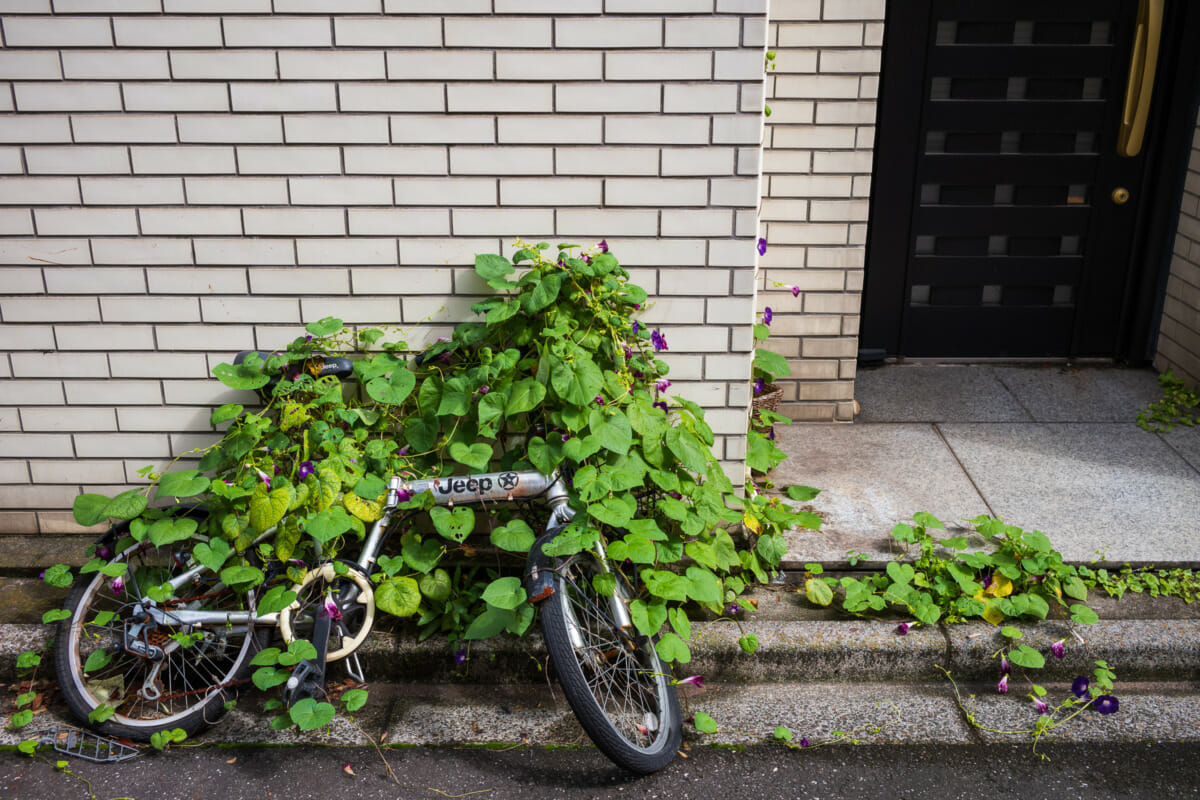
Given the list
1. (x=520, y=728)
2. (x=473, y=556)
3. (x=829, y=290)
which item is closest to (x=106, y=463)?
(x=473, y=556)

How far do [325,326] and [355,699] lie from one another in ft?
3.98

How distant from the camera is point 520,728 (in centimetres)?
319

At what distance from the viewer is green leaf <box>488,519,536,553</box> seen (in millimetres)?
3149

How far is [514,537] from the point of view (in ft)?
10.4

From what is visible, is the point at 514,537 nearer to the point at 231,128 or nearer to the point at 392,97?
the point at 392,97

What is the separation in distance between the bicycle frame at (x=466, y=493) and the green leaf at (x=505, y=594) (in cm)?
23

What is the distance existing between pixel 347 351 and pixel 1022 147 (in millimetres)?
3508

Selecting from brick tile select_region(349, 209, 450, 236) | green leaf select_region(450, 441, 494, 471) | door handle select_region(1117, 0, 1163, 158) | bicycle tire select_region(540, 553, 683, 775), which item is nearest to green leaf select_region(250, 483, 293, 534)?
green leaf select_region(450, 441, 494, 471)

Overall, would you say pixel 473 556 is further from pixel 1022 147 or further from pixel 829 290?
pixel 1022 147

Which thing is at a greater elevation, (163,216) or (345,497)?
(163,216)

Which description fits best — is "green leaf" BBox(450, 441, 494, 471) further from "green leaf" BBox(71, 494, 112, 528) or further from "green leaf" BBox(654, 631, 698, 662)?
"green leaf" BBox(71, 494, 112, 528)

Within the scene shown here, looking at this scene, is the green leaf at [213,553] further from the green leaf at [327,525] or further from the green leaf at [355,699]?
the green leaf at [355,699]

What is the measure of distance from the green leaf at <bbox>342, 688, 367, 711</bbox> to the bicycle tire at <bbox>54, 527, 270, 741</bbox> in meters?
0.32

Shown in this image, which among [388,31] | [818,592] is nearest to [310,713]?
[818,592]
